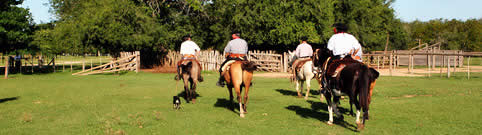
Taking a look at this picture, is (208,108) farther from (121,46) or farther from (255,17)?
(121,46)

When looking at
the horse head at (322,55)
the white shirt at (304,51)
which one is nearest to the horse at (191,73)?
the white shirt at (304,51)

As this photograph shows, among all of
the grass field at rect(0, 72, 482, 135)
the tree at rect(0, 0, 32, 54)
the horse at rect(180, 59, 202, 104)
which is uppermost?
the tree at rect(0, 0, 32, 54)

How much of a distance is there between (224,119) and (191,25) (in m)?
25.4

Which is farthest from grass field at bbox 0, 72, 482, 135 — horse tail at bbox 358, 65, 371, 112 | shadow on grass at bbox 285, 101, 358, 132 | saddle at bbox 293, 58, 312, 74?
saddle at bbox 293, 58, 312, 74

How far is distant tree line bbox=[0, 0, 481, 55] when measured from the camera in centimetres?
2862

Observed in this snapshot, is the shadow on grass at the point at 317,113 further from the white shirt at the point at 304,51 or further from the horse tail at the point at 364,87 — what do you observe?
the white shirt at the point at 304,51

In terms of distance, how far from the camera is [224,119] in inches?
350

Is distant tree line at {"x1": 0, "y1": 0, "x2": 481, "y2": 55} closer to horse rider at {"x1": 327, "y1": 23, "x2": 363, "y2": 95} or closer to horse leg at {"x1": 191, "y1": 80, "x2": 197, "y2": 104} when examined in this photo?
horse leg at {"x1": 191, "y1": 80, "x2": 197, "y2": 104}

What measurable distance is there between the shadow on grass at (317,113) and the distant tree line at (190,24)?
18006 mm

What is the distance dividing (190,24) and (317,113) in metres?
25.2

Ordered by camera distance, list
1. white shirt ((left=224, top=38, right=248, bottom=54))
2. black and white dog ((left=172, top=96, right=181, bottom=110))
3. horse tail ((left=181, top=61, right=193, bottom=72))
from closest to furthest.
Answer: black and white dog ((left=172, top=96, right=181, bottom=110)) < white shirt ((left=224, top=38, right=248, bottom=54)) < horse tail ((left=181, top=61, right=193, bottom=72))

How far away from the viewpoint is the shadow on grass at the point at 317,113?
26.5 feet

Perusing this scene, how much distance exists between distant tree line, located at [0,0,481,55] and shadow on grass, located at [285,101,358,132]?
59.1ft

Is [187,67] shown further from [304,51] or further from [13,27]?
[13,27]
